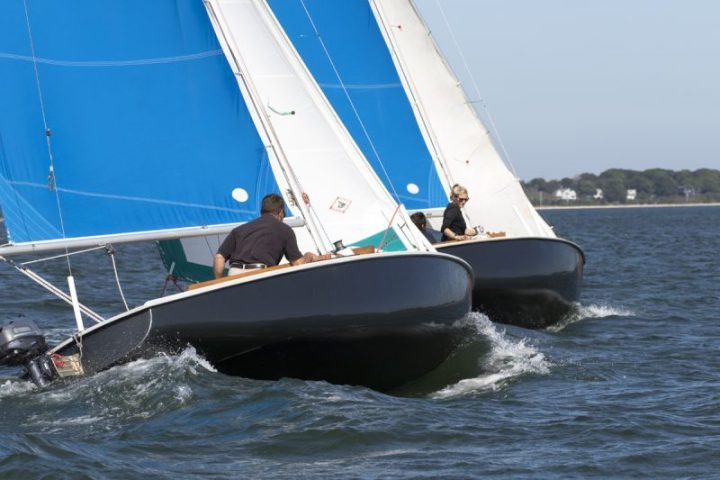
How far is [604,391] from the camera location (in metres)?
12.4

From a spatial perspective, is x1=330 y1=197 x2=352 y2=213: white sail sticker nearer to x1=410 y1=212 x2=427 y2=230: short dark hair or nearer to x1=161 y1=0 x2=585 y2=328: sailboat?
x1=410 y1=212 x2=427 y2=230: short dark hair

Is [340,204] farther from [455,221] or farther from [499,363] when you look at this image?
[455,221]

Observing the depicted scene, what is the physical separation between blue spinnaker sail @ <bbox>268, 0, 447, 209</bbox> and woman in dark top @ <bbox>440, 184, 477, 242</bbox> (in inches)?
124

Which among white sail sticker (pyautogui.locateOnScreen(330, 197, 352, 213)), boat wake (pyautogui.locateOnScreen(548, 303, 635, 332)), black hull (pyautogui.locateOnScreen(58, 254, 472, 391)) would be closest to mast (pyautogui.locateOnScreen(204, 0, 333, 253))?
white sail sticker (pyautogui.locateOnScreen(330, 197, 352, 213))

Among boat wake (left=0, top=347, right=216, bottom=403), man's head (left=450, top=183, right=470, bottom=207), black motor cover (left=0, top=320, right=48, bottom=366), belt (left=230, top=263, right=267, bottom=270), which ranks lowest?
boat wake (left=0, top=347, right=216, bottom=403)

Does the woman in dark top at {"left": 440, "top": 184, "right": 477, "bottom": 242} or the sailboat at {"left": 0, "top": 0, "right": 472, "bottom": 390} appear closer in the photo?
the sailboat at {"left": 0, "top": 0, "right": 472, "bottom": 390}

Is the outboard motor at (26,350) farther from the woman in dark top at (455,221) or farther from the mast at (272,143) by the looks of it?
the woman in dark top at (455,221)

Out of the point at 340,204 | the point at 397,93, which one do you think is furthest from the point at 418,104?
the point at 340,204

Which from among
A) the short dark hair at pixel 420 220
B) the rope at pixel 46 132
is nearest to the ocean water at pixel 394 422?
the rope at pixel 46 132

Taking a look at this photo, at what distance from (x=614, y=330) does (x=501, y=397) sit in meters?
6.26

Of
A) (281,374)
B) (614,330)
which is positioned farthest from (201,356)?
(614,330)

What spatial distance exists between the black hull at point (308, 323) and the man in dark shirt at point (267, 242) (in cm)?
49

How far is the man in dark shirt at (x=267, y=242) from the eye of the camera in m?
11.8

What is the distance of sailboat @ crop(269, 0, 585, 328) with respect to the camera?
66.5 feet
